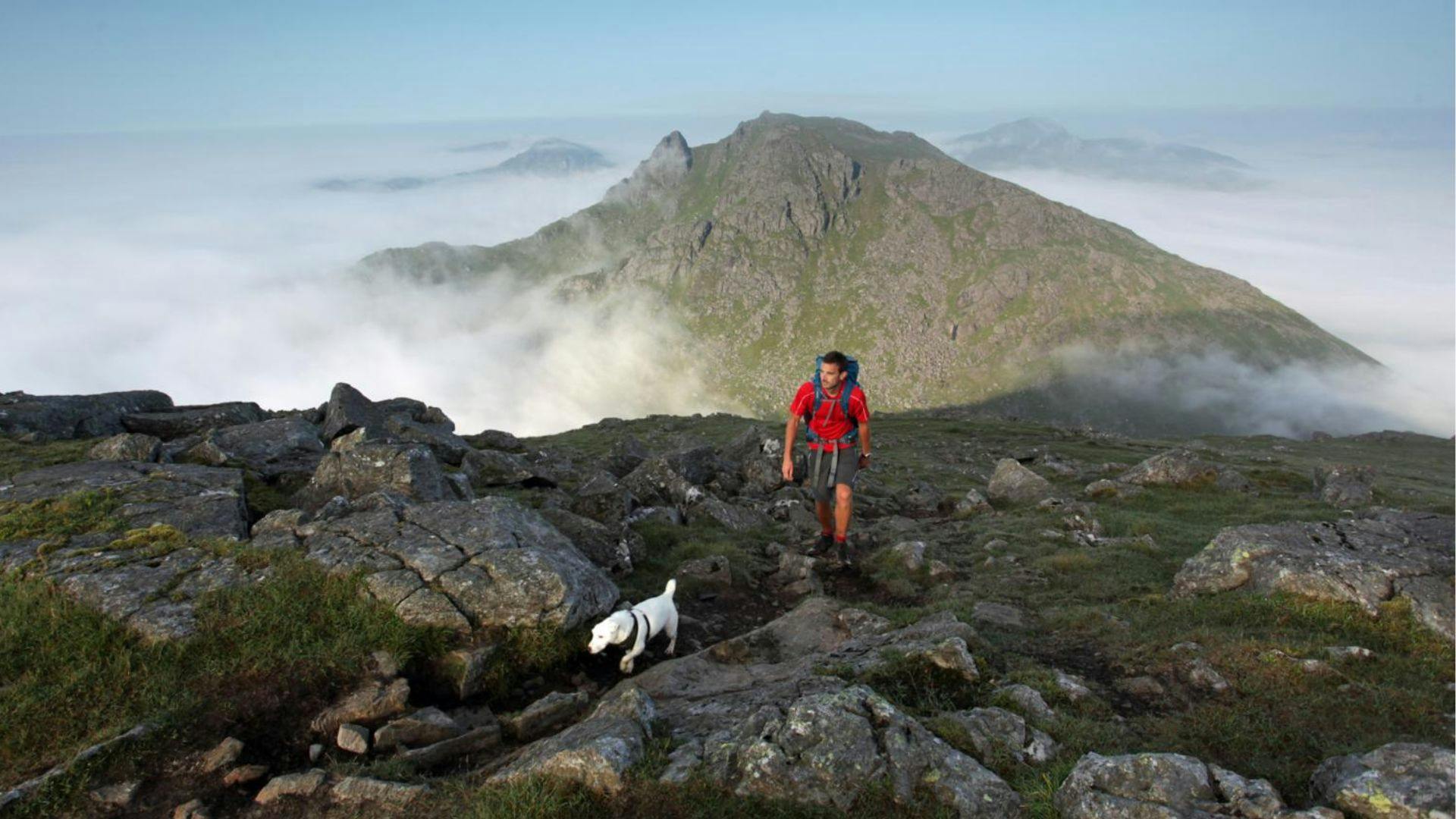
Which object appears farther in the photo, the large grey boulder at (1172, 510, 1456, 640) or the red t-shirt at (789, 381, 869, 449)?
the red t-shirt at (789, 381, 869, 449)

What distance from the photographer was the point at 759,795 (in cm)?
773

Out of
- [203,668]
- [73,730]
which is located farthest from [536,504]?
[73,730]

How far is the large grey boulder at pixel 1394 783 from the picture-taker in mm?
6781

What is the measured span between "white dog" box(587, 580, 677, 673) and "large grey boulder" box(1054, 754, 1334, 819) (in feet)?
23.0

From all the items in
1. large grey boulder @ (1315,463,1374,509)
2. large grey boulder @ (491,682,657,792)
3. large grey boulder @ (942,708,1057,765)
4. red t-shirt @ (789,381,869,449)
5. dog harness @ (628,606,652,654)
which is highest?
red t-shirt @ (789,381,869,449)

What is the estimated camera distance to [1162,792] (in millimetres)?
7242

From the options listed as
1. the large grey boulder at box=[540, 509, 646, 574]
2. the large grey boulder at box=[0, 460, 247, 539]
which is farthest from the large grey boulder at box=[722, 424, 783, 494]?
the large grey boulder at box=[0, 460, 247, 539]

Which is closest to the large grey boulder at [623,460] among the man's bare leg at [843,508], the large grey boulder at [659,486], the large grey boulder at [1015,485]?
the large grey boulder at [659,486]

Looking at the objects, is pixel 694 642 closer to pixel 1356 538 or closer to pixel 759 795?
pixel 759 795

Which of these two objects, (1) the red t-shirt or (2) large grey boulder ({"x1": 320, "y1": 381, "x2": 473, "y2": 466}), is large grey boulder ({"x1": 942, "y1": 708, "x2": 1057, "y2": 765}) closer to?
(1) the red t-shirt

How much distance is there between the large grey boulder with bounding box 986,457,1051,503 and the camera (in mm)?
26516

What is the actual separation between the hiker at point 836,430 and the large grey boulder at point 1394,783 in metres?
10.2

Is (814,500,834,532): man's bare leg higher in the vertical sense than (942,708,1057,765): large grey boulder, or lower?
lower

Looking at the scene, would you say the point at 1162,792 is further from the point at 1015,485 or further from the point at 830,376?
the point at 1015,485
